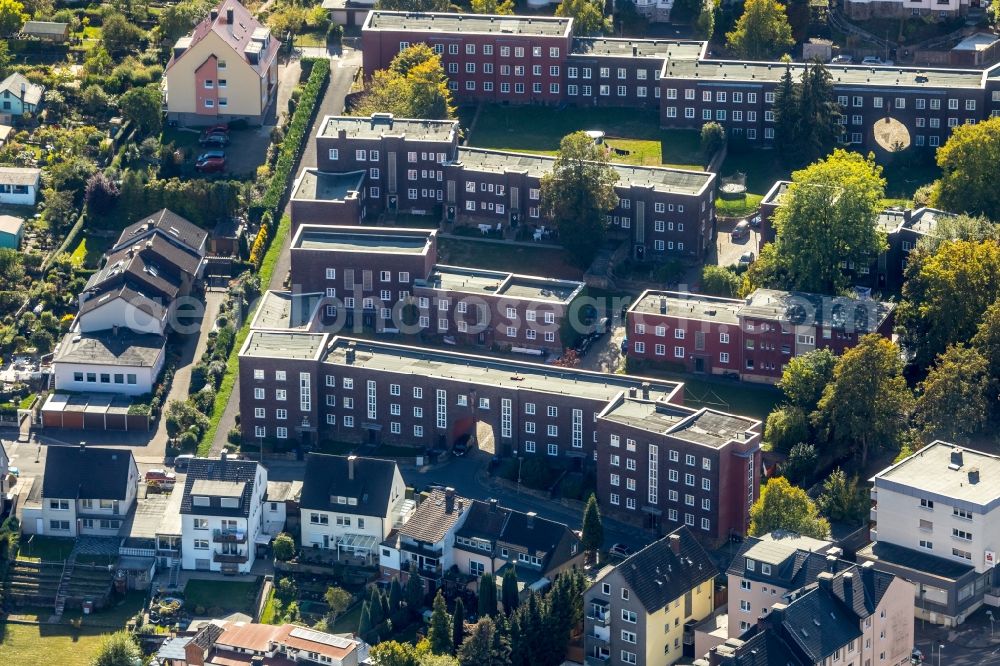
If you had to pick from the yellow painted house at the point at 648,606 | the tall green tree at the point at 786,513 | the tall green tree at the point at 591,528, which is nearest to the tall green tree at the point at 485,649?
the yellow painted house at the point at 648,606

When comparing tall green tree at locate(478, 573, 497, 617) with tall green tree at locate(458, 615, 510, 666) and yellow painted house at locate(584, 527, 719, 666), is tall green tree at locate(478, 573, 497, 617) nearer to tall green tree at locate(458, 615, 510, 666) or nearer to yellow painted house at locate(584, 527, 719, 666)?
tall green tree at locate(458, 615, 510, 666)

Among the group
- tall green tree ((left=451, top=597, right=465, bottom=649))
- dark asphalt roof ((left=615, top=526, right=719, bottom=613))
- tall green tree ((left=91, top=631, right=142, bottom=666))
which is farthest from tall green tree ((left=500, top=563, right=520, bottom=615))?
tall green tree ((left=91, top=631, right=142, bottom=666))

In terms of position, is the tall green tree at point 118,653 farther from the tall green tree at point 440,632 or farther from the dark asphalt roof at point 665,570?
the dark asphalt roof at point 665,570

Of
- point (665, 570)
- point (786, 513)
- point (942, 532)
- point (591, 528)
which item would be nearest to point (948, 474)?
point (942, 532)

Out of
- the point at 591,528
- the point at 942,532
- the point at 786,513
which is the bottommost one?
the point at 591,528

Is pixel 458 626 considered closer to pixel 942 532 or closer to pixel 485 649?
pixel 485 649

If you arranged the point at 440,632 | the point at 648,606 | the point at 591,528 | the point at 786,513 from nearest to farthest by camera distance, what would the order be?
1. the point at 648,606
2. the point at 440,632
3. the point at 786,513
4. the point at 591,528

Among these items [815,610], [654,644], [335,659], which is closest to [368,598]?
[335,659]
